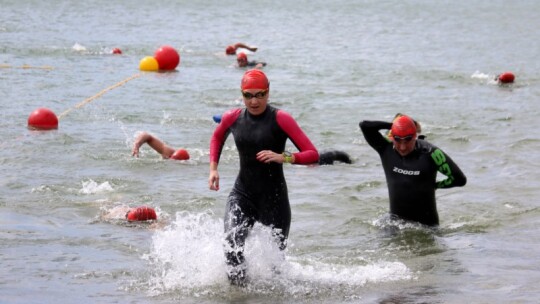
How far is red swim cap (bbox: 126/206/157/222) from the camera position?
11.5 metres

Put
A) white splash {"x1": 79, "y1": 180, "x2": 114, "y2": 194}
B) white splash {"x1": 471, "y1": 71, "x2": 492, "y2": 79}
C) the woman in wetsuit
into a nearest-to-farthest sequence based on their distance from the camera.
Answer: the woman in wetsuit < white splash {"x1": 79, "y1": 180, "x2": 114, "y2": 194} < white splash {"x1": 471, "y1": 71, "x2": 492, "y2": 79}

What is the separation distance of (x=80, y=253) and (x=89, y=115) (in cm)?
1091

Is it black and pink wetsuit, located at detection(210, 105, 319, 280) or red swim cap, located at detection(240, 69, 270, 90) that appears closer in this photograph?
red swim cap, located at detection(240, 69, 270, 90)


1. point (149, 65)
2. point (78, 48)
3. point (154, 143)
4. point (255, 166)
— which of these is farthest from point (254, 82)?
point (78, 48)

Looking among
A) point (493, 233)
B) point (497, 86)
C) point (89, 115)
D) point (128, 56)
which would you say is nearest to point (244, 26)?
point (128, 56)

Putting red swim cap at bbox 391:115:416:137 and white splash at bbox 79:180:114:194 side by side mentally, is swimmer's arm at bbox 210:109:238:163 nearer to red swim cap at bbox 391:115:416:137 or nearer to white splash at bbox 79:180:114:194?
red swim cap at bbox 391:115:416:137

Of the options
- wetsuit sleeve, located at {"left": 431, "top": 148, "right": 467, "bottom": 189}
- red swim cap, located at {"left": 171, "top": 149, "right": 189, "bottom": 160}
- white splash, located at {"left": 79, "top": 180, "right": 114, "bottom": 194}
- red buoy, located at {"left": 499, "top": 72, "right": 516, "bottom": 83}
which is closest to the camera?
wetsuit sleeve, located at {"left": 431, "top": 148, "right": 467, "bottom": 189}

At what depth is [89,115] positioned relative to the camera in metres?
20.6

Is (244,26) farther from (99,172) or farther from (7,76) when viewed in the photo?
(99,172)

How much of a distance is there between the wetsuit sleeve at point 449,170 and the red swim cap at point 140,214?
3.53 meters

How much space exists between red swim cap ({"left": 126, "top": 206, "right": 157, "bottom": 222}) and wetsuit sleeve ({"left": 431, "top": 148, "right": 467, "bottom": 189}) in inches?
139

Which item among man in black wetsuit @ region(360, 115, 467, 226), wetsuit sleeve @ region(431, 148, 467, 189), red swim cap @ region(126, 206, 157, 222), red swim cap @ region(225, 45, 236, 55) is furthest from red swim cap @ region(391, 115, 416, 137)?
red swim cap @ region(225, 45, 236, 55)

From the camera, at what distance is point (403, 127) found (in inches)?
404

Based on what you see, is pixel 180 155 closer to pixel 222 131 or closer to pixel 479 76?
pixel 222 131
